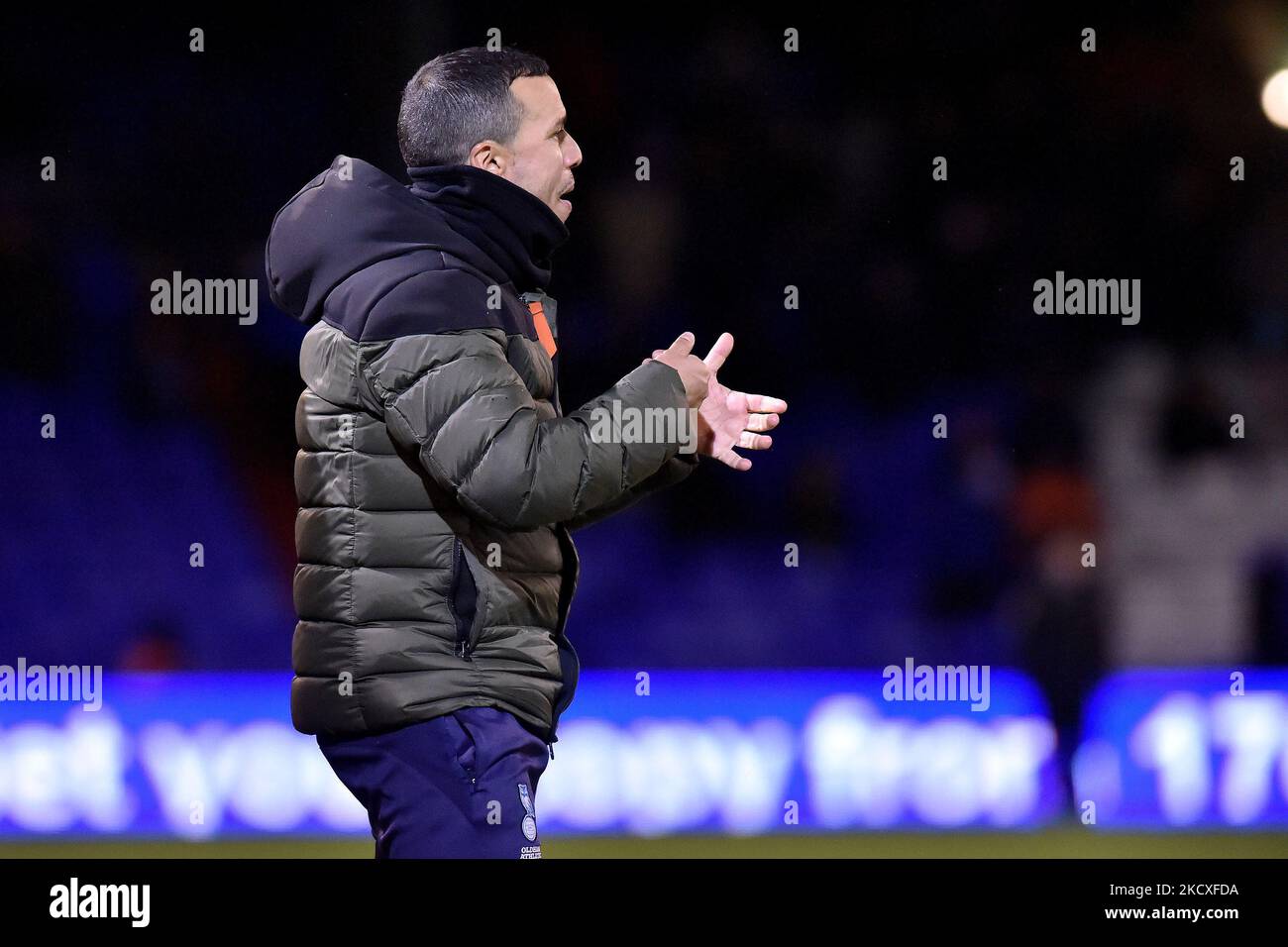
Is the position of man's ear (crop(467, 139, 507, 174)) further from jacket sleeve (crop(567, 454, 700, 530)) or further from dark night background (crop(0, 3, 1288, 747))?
dark night background (crop(0, 3, 1288, 747))

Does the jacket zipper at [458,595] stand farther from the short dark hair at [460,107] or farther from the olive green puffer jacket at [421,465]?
the short dark hair at [460,107]

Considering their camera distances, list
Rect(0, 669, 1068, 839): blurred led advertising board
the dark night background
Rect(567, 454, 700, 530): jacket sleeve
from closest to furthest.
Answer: Rect(567, 454, 700, 530): jacket sleeve → Rect(0, 669, 1068, 839): blurred led advertising board → the dark night background

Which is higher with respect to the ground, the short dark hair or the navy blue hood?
the short dark hair

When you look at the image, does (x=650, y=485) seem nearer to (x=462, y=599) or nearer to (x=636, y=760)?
(x=462, y=599)

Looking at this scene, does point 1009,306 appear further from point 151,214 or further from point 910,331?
point 151,214

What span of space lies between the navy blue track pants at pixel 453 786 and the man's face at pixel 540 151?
655 millimetres

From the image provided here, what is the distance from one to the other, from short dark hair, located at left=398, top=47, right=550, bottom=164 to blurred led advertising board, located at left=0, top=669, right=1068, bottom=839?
223 cm

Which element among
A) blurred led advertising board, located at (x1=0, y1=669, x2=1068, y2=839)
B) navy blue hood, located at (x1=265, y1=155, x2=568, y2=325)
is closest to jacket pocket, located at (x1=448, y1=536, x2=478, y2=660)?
navy blue hood, located at (x1=265, y1=155, x2=568, y2=325)

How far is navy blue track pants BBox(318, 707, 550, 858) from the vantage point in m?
1.76

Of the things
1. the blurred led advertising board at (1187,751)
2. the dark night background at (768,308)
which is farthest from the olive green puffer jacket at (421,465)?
the blurred led advertising board at (1187,751)

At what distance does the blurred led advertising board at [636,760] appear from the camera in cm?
392

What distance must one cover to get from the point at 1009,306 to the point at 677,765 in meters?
1.48

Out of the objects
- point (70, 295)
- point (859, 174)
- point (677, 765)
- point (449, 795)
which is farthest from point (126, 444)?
point (449, 795)

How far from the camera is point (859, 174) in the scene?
4.22 meters
